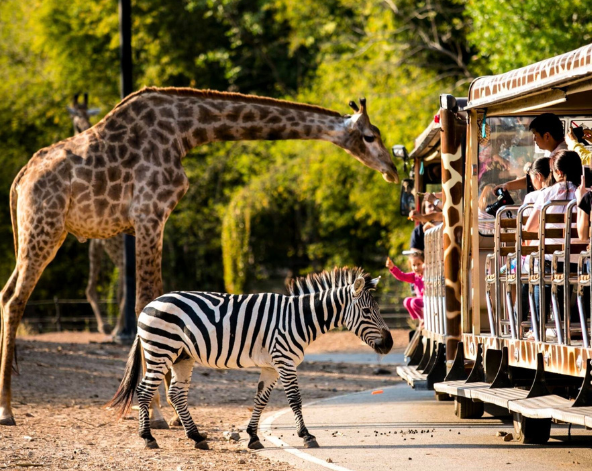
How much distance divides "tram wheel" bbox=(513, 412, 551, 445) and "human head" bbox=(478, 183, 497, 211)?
2.67 meters

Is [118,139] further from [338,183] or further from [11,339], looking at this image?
[338,183]

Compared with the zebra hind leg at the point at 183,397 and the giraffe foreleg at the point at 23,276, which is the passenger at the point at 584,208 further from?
the giraffe foreleg at the point at 23,276

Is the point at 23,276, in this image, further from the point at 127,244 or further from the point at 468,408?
the point at 127,244

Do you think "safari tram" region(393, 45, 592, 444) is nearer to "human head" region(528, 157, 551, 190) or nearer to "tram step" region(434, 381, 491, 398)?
"tram step" region(434, 381, 491, 398)

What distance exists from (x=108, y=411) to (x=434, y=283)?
13.2 ft

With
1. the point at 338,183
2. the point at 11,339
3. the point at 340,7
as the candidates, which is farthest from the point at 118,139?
the point at 340,7

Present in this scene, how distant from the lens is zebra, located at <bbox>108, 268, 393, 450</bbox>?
8883 mm

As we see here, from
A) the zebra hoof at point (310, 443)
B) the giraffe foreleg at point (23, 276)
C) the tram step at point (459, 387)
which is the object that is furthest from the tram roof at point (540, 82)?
the giraffe foreleg at point (23, 276)

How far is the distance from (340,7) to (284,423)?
1870 centimetres

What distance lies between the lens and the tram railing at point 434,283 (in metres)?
10.6

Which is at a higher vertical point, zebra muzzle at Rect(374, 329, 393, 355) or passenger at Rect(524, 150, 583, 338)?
passenger at Rect(524, 150, 583, 338)

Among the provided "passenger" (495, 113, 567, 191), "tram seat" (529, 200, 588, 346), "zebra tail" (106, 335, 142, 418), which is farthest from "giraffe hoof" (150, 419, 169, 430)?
"passenger" (495, 113, 567, 191)

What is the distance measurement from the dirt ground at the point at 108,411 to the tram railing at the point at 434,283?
92.2 inches

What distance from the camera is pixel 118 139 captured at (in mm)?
11133
